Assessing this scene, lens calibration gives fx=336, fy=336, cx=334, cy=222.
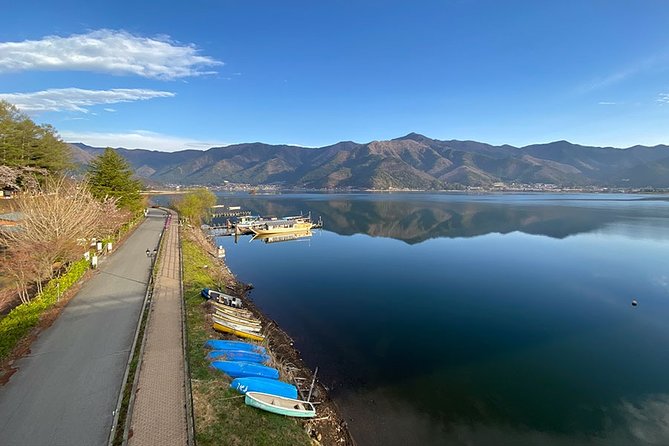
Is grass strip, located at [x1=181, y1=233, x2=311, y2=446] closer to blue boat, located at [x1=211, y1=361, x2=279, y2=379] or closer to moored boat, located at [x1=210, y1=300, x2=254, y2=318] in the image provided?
blue boat, located at [x1=211, y1=361, x2=279, y2=379]

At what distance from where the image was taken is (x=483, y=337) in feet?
78.1

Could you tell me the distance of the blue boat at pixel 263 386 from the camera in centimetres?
1360

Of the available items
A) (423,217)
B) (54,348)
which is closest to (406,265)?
(54,348)

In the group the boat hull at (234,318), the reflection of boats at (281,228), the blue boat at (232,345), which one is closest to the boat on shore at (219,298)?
the boat hull at (234,318)

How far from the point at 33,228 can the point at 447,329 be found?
96.5ft

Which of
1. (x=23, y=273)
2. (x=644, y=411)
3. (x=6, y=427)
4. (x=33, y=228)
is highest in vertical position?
(x=33, y=228)

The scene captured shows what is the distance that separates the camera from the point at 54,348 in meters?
15.0

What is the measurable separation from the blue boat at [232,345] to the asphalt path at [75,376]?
360 cm

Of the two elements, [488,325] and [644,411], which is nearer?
[644,411]

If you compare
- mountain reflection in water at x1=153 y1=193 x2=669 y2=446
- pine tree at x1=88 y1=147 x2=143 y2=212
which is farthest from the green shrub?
pine tree at x1=88 y1=147 x2=143 y2=212

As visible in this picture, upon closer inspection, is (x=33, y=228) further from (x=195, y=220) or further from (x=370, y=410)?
(x=195, y=220)

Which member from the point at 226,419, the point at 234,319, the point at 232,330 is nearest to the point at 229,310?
the point at 234,319

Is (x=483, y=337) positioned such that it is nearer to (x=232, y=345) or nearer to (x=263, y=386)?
(x=263, y=386)

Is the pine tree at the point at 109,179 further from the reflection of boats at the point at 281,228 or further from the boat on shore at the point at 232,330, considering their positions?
A: the boat on shore at the point at 232,330
